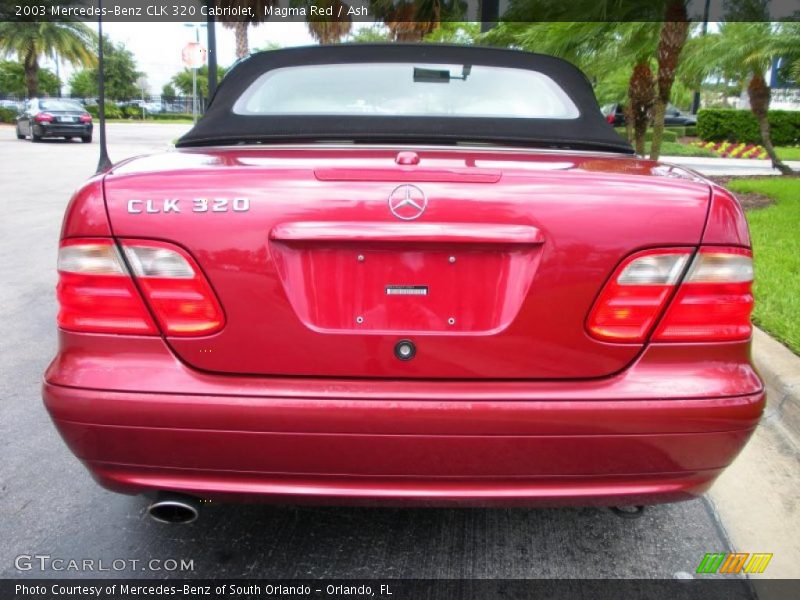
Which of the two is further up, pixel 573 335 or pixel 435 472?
pixel 573 335

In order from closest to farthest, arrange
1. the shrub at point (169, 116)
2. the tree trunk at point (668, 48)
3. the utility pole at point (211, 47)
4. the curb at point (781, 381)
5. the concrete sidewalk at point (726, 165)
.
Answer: the curb at point (781, 381), the utility pole at point (211, 47), the tree trunk at point (668, 48), the concrete sidewalk at point (726, 165), the shrub at point (169, 116)

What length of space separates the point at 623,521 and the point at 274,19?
81.3ft

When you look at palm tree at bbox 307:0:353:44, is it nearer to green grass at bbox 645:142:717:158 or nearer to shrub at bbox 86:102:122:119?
green grass at bbox 645:142:717:158

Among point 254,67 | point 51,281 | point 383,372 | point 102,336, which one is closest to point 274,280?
point 383,372

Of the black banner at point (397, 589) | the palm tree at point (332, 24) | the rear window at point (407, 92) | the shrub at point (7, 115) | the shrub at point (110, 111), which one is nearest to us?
the black banner at point (397, 589)

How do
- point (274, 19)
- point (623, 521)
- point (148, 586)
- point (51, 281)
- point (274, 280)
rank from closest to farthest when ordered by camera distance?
1. point (274, 280)
2. point (148, 586)
3. point (623, 521)
4. point (51, 281)
5. point (274, 19)

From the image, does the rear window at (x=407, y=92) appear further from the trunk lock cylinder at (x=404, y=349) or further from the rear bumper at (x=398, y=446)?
the rear bumper at (x=398, y=446)

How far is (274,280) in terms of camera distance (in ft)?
6.29

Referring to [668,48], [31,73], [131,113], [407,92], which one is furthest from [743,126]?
[131,113]

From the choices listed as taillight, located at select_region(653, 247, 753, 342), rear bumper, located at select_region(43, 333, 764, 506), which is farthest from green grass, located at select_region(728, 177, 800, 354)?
rear bumper, located at select_region(43, 333, 764, 506)

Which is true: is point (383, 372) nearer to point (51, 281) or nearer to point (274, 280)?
point (274, 280)

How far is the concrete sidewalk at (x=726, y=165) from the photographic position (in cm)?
1772

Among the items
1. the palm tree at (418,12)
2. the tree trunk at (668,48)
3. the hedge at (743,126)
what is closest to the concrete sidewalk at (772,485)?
the tree trunk at (668,48)

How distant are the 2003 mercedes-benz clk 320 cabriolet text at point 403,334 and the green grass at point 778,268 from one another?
2.57 meters
